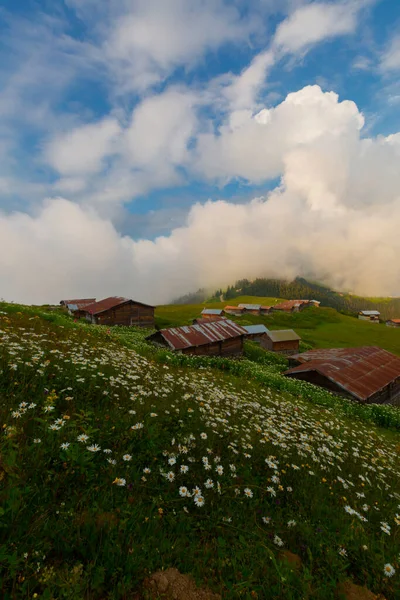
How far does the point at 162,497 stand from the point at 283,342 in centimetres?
6672

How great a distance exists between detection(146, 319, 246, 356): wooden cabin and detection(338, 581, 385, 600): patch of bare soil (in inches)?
1012

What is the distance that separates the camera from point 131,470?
4508mm

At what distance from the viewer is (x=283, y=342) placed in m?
67.1

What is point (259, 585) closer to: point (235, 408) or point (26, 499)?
point (26, 499)

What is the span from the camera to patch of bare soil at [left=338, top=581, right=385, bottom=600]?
11.6 feet

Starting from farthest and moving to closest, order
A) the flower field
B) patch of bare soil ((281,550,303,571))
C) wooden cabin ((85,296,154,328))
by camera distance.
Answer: wooden cabin ((85,296,154,328)), patch of bare soil ((281,550,303,571)), the flower field

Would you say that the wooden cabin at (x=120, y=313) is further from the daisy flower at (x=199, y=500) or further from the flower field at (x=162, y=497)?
the daisy flower at (x=199, y=500)

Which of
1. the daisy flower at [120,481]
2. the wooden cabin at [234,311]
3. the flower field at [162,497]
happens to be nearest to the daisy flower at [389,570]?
the flower field at [162,497]

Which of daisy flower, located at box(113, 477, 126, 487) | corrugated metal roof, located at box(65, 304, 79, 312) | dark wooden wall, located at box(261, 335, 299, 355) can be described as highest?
corrugated metal roof, located at box(65, 304, 79, 312)

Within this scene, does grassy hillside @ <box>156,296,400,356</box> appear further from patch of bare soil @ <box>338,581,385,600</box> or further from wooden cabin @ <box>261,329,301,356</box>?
patch of bare soil @ <box>338,581,385,600</box>

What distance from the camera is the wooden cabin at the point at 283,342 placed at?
66625mm

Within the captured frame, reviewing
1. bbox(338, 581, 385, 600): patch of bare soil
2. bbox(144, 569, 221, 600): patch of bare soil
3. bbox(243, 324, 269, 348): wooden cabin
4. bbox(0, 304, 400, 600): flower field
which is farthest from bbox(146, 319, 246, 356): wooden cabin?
bbox(243, 324, 269, 348): wooden cabin

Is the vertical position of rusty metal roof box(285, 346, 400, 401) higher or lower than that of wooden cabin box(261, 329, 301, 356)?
higher

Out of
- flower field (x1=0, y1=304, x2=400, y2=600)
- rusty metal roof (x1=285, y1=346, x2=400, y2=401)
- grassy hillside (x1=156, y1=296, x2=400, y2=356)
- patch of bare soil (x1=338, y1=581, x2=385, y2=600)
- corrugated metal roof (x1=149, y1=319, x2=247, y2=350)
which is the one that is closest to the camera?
flower field (x1=0, y1=304, x2=400, y2=600)
